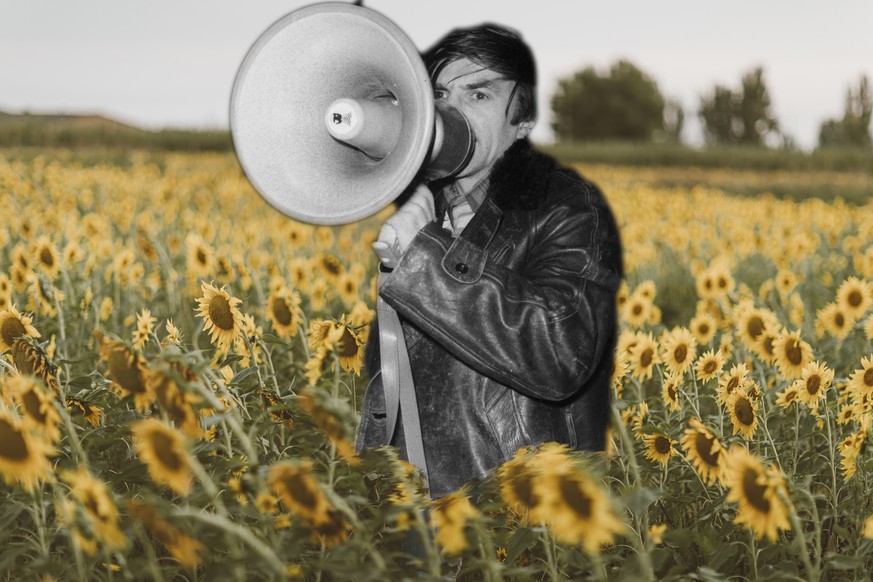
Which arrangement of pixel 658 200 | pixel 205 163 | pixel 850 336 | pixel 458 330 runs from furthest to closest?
pixel 205 163 → pixel 658 200 → pixel 850 336 → pixel 458 330

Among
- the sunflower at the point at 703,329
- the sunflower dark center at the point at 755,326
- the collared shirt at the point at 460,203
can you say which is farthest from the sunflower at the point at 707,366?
the collared shirt at the point at 460,203

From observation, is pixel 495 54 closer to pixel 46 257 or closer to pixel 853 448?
pixel 853 448

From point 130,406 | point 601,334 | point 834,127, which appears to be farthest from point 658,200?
point 834,127

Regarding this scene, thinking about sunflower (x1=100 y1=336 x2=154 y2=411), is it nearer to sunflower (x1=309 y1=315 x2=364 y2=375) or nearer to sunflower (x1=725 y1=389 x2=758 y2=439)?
sunflower (x1=309 y1=315 x2=364 y2=375)

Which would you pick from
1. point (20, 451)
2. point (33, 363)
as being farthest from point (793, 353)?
point (20, 451)

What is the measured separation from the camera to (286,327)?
255cm

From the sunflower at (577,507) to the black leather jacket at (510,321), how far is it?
0.61m

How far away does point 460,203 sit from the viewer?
209cm

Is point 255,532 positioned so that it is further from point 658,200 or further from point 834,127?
point 834,127

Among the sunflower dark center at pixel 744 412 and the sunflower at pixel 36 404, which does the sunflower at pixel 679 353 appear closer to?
the sunflower dark center at pixel 744 412

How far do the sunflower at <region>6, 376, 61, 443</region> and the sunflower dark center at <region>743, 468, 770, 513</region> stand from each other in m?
1.09

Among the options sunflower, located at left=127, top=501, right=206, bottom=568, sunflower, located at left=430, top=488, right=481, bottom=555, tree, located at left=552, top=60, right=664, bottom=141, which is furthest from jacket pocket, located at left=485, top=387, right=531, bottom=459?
tree, located at left=552, top=60, right=664, bottom=141

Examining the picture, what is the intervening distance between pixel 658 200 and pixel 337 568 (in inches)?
369

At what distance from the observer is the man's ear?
6.70 feet
